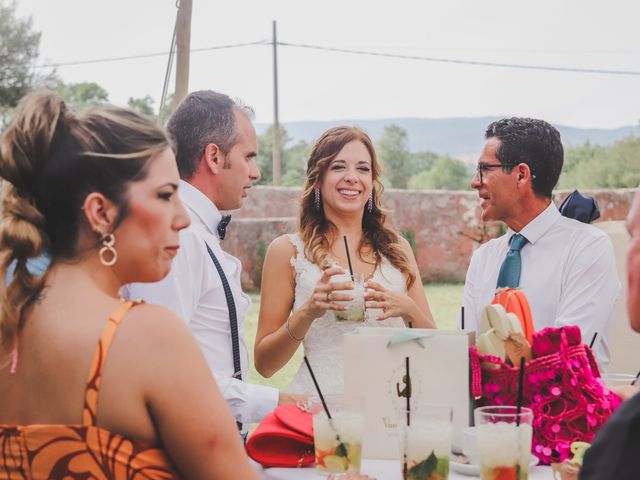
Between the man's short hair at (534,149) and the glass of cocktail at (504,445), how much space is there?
2063mm

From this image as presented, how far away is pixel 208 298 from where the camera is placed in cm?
282

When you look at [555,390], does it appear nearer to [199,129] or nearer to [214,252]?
[214,252]

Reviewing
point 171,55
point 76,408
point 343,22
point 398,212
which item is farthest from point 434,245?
point 343,22

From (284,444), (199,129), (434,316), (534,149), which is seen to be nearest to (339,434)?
(284,444)

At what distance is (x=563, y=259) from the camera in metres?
3.54

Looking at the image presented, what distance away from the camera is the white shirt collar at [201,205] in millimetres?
3006

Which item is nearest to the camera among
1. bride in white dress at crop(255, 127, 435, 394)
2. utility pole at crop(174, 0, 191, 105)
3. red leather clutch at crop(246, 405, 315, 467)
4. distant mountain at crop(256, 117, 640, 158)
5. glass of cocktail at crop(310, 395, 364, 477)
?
glass of cocktail at crop(310, 395, 364, 477)

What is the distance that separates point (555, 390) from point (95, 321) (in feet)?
3.80

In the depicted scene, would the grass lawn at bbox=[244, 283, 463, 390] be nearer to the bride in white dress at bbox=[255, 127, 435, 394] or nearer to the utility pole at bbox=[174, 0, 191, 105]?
the utility pole at bbox=[174, 0, 191, 105]

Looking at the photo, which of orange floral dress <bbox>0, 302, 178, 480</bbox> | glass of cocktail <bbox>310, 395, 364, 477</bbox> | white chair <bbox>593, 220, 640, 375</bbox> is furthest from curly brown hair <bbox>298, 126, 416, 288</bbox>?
orange floral dress <bbox>0, 302, 178, 480</bbox>

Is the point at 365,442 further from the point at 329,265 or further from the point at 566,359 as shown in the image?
the point at 329,265

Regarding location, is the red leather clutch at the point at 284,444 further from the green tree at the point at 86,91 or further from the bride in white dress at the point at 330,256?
the green tree at the point at 86,91

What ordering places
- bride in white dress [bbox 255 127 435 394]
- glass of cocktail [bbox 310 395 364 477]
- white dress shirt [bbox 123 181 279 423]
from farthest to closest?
bride in white dress [bbox 255 127 435 394]
white dress shirt [bbox 123 181 279 423]
glass of cocktail [bbox 310 395 364 477]

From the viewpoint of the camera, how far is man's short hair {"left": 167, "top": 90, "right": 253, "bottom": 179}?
306 centimetres
